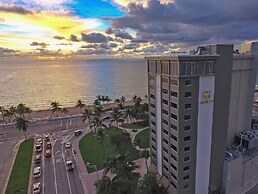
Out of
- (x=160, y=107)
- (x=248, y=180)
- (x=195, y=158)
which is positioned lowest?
(x=248, y=180)

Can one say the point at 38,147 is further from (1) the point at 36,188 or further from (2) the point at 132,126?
(2) the point at 132,126

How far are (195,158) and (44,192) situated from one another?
31529 millimetres

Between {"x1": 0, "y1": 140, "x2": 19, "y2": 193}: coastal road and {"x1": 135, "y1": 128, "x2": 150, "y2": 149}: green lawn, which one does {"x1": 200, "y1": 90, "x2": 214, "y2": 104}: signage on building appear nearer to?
{"x1": 135, "y1": 128, "x2": 150, "y2": 149}: green lawn

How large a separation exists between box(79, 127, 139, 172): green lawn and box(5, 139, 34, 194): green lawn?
1402 centimetres

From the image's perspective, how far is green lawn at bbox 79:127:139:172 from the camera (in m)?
53.6

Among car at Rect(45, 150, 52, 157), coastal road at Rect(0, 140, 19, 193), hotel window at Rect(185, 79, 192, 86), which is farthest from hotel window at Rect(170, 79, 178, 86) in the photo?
coastal road at Rect(0, 140, 19, 193)

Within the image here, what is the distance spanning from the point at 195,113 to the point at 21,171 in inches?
1703

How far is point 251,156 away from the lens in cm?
4303

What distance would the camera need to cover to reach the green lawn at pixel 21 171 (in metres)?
43.5

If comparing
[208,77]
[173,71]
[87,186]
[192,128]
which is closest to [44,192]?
[87,186]

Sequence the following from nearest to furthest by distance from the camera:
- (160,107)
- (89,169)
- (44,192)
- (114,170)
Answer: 1. (114,170)
2. (160,107)
3. (44,192)
4. (89,169)

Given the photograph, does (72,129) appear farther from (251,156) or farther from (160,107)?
(251,156)

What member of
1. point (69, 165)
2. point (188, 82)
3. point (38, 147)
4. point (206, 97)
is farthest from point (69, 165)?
point (206, 97)

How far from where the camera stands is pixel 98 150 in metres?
59.1
